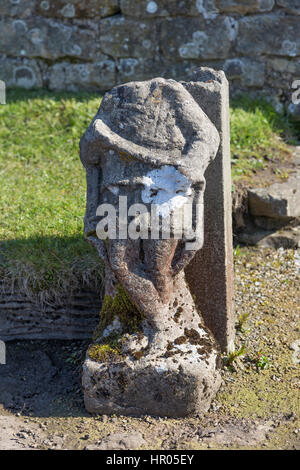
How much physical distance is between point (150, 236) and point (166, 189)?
0.76ft

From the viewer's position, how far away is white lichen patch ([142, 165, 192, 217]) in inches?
114

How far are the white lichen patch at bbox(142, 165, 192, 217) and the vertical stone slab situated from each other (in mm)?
393

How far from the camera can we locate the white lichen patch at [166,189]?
2.90 meters

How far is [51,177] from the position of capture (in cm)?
488

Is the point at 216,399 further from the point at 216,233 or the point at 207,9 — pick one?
the point at 207,9

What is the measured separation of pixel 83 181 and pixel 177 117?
1.93 metres

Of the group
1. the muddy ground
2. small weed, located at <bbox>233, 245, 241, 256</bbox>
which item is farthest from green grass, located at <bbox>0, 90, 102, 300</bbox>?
small weed, located at <bbox>233, 245, 241, 256</bbox>

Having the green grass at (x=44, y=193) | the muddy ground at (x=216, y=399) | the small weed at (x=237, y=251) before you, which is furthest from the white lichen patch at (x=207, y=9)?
the muddy ground at (x=216, y=399)

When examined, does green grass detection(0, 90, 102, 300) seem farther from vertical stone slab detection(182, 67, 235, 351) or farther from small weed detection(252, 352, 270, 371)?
small weed detection(252, 352, 270, 371)

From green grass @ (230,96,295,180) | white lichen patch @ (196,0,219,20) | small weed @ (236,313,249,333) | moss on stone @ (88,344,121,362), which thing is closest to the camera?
moss on stone @ (88,344,121,362)

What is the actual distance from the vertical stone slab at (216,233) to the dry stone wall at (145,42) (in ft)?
7.75

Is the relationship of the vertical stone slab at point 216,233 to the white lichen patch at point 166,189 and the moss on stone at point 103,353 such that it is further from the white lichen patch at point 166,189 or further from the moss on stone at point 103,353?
the moss on stone at point 103,353

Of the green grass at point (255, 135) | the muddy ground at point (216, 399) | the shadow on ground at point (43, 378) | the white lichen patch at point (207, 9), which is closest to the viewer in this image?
the muddy ground at point (216, 399)
